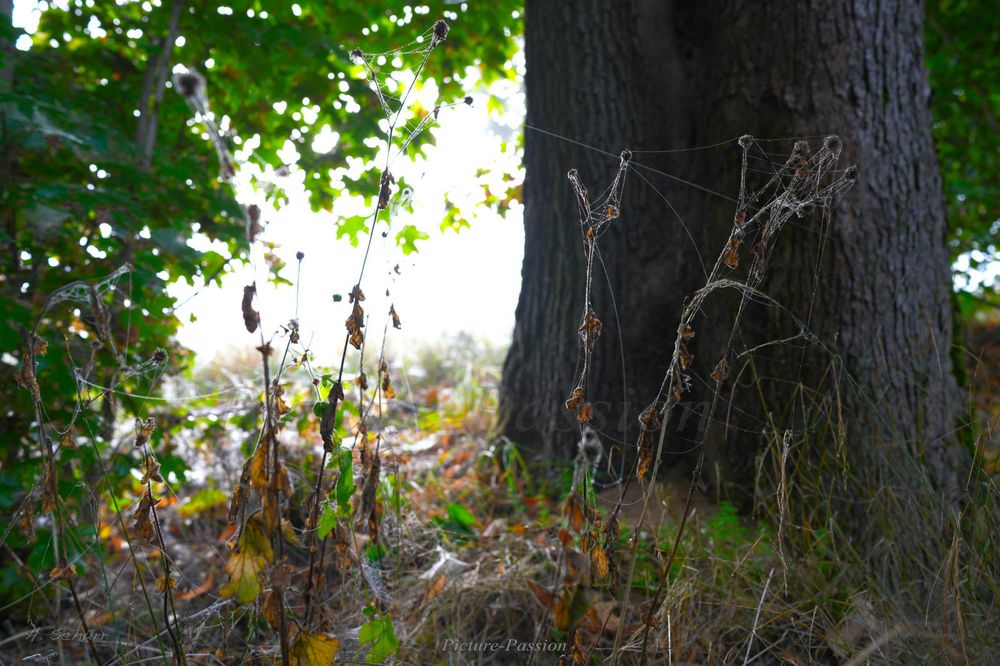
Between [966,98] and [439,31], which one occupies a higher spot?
[966,98]

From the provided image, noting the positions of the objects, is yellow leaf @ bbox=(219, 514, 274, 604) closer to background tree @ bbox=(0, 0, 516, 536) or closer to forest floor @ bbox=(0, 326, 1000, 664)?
forest floor @ bbox=(0, 326, 1000, 664)

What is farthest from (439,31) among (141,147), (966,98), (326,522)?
(966,98)

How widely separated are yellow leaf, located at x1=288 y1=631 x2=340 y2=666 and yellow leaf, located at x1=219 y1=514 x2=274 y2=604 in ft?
0.56

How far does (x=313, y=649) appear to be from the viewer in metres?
1.14

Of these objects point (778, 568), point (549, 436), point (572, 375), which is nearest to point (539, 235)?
point (572, 375)

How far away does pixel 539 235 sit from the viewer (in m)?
2.85

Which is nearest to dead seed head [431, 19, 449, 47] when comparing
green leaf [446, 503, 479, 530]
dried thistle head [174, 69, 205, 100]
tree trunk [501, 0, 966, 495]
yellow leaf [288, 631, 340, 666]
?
dried thistle head [174, 69, 205, 100]

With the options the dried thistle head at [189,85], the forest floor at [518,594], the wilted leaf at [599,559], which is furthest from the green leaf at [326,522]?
the dried thistle head at [189,85]

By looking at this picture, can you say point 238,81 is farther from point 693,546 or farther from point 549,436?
point 693,546

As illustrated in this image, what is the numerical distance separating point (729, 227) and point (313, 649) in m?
1.90

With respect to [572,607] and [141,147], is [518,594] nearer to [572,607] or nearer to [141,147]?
[572,607]

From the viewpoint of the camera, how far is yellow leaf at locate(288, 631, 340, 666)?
1136 mm

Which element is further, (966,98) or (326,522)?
(966,98)

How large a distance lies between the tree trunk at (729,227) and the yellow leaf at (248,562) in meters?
1.13
